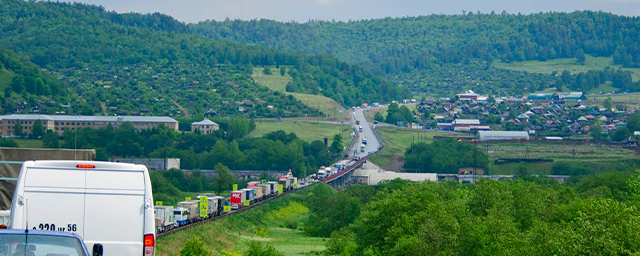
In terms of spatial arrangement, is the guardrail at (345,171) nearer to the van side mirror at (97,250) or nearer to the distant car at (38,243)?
the van side mirror at (97,250)

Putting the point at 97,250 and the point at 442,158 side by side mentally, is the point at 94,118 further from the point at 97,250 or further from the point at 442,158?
the point at 97,250

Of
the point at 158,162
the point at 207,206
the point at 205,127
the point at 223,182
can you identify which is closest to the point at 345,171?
the point at 158,162

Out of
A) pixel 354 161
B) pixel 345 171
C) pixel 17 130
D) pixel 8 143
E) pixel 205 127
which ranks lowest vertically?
pixel 345 171

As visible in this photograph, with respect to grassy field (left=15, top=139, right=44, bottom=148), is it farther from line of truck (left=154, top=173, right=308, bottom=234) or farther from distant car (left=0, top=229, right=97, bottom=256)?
distant car (left=0, top=229, right=97, bottom=256)

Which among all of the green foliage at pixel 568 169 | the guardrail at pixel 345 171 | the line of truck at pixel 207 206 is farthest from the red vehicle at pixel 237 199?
the green foliage at pixel 568 169

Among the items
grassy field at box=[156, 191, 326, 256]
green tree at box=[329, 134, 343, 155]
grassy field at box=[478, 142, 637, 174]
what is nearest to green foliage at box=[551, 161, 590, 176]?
grassy field at box=[478, 142, 637, 174]

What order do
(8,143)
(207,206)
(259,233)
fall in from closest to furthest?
(259,233) < (207,206) < (8,143)
